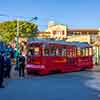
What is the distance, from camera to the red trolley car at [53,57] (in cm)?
3422

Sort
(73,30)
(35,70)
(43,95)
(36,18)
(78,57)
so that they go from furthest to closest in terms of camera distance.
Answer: (73,30), (36,18), (78,57), (35,70), (43,95)

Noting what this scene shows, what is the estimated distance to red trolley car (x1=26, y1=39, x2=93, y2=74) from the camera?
34219 mm

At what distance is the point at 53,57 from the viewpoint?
35.6 m

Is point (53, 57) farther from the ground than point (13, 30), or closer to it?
closer to it

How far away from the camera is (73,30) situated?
421 feet

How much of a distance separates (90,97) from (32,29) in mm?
81691

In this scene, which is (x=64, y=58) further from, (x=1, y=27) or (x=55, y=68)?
(x=1, y=27)

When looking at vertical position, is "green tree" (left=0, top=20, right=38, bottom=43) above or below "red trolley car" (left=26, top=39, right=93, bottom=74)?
above

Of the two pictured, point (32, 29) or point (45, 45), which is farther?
point (32, 29)

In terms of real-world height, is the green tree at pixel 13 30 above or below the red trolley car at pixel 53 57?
above

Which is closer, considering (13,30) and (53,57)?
(53,57)

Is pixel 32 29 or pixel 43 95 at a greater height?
pixel 32 29

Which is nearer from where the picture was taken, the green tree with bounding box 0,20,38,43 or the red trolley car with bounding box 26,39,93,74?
the red trolley car with bounding box 26,39,93,74

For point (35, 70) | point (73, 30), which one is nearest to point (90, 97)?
point (35, 70)
